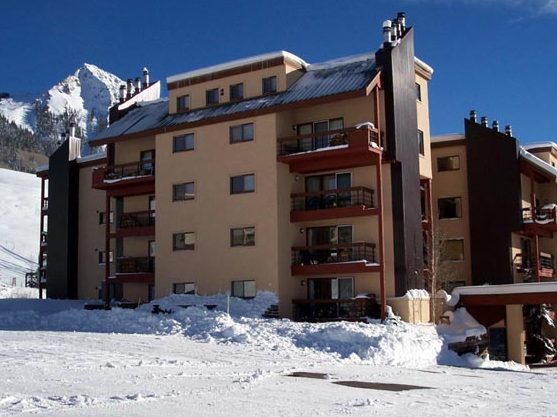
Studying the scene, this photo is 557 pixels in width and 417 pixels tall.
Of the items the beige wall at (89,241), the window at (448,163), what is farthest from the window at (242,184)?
the beige wall at (89,241)

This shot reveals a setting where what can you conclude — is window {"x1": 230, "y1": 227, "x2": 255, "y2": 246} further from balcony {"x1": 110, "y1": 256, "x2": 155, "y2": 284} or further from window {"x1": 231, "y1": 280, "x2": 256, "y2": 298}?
balcony {"x1": 110, "y1": 256, "x2": 155, "y2": 284}

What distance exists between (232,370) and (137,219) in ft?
73.5

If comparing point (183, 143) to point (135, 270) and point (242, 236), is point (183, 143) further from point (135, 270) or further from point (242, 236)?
point (135, 270)

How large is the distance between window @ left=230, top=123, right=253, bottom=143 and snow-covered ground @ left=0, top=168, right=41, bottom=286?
5726cm

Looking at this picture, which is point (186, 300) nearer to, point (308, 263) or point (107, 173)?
point (308, 263)

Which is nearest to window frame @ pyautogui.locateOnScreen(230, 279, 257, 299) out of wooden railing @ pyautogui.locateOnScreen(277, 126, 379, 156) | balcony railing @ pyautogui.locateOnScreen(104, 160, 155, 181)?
wooden railing @ pyautogui.locateOnScreen(277, 126, 379, 156)

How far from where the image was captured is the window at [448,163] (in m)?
42.6

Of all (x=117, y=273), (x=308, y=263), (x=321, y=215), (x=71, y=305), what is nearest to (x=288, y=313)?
(x=308, y=263)

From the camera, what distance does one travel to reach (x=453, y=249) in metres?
42.2

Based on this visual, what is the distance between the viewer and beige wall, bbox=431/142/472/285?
1641 inches

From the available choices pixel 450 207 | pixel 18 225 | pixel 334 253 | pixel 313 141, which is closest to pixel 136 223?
pixel 313 141

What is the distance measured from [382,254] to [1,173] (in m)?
134

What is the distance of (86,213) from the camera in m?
48.2

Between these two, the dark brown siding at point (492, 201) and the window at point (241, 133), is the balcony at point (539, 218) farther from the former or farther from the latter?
the window at point (241, 133)
